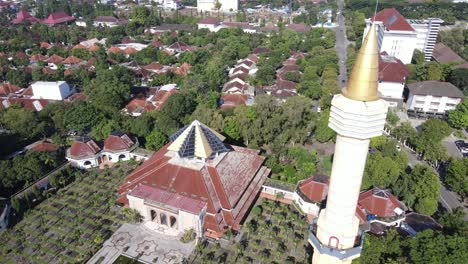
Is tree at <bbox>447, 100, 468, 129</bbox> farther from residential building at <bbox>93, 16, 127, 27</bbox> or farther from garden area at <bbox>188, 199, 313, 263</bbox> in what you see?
residential building at <bbox>93, 16, 127, 27</bbox>

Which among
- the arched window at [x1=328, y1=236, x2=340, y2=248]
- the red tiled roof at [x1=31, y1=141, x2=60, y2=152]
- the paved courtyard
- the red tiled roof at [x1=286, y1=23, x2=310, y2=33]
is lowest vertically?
the paved courtyard

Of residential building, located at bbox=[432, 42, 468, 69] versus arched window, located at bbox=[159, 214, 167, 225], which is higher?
residential building, located at bbox=[432, 42, 468, 69]

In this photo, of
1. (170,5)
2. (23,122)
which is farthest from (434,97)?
(170,5)

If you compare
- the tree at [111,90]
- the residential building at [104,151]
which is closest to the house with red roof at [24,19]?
the tree at [111,90]

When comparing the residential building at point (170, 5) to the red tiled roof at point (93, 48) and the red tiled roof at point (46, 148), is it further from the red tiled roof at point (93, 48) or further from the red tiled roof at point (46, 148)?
the red tiled roof at point (46, 148)

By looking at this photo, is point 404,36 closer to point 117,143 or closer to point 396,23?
point 396,23

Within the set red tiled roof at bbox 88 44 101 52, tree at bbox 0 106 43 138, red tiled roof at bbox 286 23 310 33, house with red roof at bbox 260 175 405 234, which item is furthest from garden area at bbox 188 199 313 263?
red tiled roof at bbox 286 23 310 33

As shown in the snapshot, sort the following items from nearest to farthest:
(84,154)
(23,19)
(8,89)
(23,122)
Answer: (84,154)
(23,122)
(8,89)
(23,19)

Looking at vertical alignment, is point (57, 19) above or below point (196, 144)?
above

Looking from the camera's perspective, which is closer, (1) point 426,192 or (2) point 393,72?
(1) point 426,192
